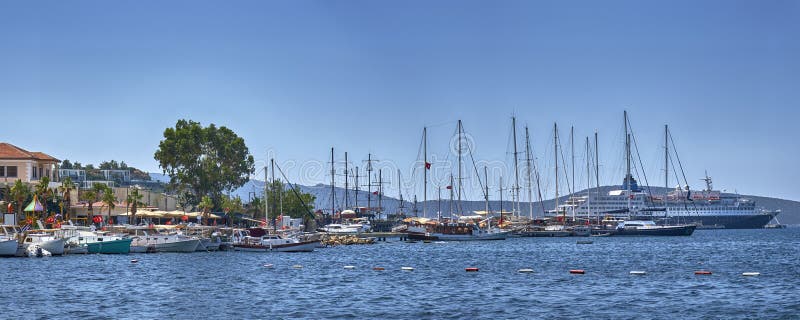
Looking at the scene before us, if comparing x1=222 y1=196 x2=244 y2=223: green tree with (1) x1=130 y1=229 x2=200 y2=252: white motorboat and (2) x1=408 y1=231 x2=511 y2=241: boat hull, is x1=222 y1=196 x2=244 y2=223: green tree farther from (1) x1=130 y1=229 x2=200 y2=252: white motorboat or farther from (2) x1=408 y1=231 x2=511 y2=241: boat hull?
(1) x1=130 y1=229 x2=200 y2=252: white motorboat

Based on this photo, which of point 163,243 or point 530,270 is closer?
point 530,270

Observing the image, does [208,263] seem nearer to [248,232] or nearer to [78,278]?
[78,278]

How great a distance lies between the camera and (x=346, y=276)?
222 feet

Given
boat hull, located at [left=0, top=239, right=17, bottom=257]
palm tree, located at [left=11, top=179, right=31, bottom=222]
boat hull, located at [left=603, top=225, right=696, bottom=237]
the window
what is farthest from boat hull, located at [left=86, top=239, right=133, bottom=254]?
boat hull, located at [left=603, top=225, right=696, bottom=237]

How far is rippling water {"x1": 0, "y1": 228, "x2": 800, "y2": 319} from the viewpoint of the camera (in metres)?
46.0

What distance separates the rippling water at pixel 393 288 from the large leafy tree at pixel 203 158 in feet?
211

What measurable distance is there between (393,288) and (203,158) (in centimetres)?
10143

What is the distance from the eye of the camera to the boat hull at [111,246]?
302ft

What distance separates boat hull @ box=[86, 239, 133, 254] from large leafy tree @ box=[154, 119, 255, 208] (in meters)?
58.4

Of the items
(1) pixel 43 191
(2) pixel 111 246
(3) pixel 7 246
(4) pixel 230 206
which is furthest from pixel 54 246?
(4) pixel 230 206

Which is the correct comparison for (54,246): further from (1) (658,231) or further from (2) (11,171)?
(1) (658,231)

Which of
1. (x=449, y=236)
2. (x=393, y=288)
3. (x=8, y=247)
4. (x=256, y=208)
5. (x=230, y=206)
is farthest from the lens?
(x=256, y=208)

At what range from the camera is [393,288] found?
58406 mm

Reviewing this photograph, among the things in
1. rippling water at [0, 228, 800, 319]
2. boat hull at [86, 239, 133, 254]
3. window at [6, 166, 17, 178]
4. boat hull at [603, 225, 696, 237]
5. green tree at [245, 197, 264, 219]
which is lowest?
rippling water at [0, 228, 800, 319]
